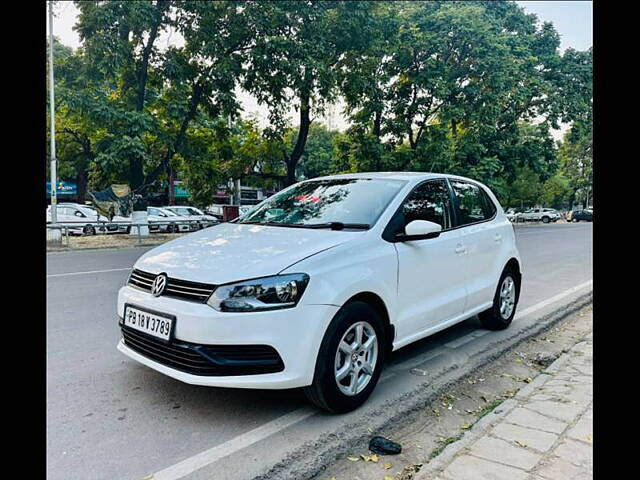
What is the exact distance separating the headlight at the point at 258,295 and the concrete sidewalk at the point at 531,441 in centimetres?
121

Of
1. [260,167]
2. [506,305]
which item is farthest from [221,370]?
[260,167]

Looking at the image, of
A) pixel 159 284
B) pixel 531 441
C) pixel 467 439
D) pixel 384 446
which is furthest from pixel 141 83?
pixel 531 441

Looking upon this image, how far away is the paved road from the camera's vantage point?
2748 mm

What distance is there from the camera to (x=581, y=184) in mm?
57750

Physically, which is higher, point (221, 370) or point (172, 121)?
point (172, 121)

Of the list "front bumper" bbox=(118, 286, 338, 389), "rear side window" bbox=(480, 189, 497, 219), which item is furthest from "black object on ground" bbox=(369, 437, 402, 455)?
"rear side window" bbox=(480, 189, 497, 219)

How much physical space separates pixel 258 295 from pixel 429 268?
1.69 m

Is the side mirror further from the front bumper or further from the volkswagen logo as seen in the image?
the volkswagen logo

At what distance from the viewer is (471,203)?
5.12m

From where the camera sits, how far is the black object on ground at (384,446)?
9.58ft

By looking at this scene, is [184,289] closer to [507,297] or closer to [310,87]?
[507,297]

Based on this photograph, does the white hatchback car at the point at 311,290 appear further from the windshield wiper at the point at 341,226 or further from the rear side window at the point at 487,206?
the rear side window at the point at 487,206

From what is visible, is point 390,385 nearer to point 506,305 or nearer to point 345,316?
point 345,316
